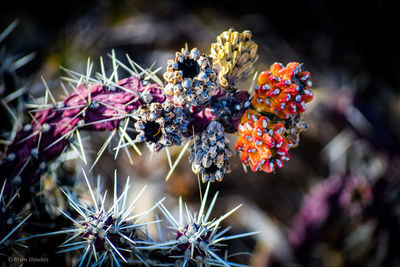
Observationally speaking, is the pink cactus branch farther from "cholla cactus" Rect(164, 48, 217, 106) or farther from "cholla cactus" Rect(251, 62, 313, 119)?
"cholla cactus" Rect(251, 62, 313, 119)

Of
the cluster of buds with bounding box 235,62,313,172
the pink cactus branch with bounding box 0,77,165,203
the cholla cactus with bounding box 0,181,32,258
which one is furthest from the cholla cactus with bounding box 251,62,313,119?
the cholla cactus with bounding box 0,181,32,258

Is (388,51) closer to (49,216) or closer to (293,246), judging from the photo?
(293,246)

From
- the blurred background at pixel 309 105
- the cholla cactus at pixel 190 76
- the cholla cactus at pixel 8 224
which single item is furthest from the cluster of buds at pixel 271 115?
the blurred background at pixel 309 105

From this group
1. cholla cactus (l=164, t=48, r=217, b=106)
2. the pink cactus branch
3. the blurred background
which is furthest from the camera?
the blurred background

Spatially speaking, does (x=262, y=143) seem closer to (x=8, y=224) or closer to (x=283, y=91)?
(x=283, y=91)

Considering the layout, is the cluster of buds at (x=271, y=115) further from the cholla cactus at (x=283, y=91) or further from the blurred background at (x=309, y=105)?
the blurred background at (x=309, y=105)

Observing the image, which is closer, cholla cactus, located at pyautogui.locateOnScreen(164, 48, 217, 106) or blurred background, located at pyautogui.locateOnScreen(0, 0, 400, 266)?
cholla cactus, located at pyautogui.locateOnScreen(164, 48, 217, 106)

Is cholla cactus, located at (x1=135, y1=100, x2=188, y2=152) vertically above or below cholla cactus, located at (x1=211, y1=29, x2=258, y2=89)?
below

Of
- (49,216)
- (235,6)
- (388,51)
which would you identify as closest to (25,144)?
(49,216)
